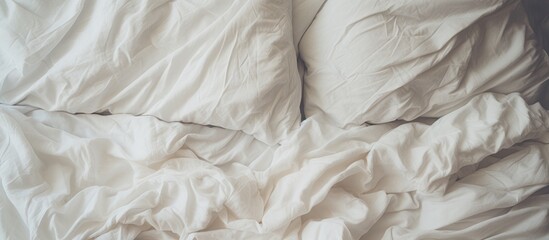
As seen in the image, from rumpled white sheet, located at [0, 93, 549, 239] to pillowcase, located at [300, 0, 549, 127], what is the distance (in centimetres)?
3

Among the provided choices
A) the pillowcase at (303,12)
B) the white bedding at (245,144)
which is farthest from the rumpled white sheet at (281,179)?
the pillowcase at (303,12)

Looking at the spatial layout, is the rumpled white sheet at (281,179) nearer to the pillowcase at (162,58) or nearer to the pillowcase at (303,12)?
the pillowcase at (162,58)

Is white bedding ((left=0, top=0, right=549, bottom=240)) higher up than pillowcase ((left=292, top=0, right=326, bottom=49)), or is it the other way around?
pillowcase ((left=292, top=0, right=326, bottom=49))

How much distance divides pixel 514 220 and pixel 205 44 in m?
0.59

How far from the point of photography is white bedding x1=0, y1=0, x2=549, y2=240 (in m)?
0.57

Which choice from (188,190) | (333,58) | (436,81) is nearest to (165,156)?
(188,190)

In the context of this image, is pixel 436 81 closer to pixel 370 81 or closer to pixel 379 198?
pixel 370 81

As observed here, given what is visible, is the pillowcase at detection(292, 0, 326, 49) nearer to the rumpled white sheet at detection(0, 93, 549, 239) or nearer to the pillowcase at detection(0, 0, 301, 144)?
the pillowcase at detection(0, 0, 301, 144)

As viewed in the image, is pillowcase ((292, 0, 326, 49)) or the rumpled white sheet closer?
the rumpled white sheet

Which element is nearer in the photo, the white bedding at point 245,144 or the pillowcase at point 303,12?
the white bedding at point 245,144

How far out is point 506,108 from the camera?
0.62 meters

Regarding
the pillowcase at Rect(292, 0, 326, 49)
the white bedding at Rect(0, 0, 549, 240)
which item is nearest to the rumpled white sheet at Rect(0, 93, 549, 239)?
the white bedding at Rect(0, 0, 549, 240)

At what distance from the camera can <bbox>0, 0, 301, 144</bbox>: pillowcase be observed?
0.61m

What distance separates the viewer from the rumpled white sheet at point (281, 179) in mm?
553
